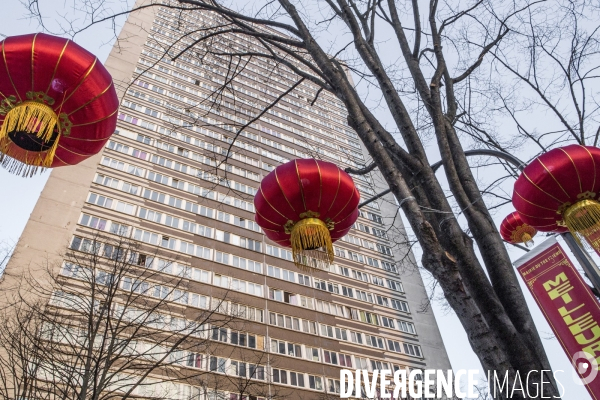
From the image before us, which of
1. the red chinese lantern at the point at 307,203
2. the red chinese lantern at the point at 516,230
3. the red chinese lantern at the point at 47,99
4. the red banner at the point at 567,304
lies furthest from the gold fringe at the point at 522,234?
the red chinese lantern at the point at 47,99

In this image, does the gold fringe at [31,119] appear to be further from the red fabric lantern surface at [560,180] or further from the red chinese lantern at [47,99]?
the red fabric lantern surface at [560,180]

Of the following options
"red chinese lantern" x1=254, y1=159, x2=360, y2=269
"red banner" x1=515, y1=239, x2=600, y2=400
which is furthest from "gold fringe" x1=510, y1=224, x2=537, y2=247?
"red chinese lantern" x1=254, y1=159, x2=360, y2=269

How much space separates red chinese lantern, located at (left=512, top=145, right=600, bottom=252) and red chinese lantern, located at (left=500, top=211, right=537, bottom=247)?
2682mm

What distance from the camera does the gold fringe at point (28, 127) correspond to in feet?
10.1

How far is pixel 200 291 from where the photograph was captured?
24344 mm

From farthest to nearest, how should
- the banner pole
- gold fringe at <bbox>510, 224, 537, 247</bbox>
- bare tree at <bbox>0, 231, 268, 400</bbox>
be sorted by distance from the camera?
bare tree at <bbox>0, 231, 268, 400</bbox> → gold fringe at <bbox>510, 224, 537, 247</bbox> → the banner pole

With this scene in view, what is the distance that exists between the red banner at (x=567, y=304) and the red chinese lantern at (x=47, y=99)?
14.4 ft

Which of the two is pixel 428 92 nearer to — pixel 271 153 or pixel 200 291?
pixel 200 291

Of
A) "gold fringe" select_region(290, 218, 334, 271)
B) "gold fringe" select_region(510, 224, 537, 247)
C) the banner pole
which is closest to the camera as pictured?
the banner pole

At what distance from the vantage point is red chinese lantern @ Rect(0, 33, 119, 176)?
3.11 meters

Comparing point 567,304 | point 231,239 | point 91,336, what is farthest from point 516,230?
point 231,239

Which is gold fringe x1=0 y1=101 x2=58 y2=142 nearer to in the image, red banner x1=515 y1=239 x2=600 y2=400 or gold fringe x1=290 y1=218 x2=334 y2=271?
gold fringe x1=290 y1=218 x2=334 y2=271

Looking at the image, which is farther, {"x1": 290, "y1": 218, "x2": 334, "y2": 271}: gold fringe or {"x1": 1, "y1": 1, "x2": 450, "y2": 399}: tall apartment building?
{"x1": 1, "y1": 1, "x2": 450, "y2": 399}: tall apartment building

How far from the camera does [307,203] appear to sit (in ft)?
13.0
